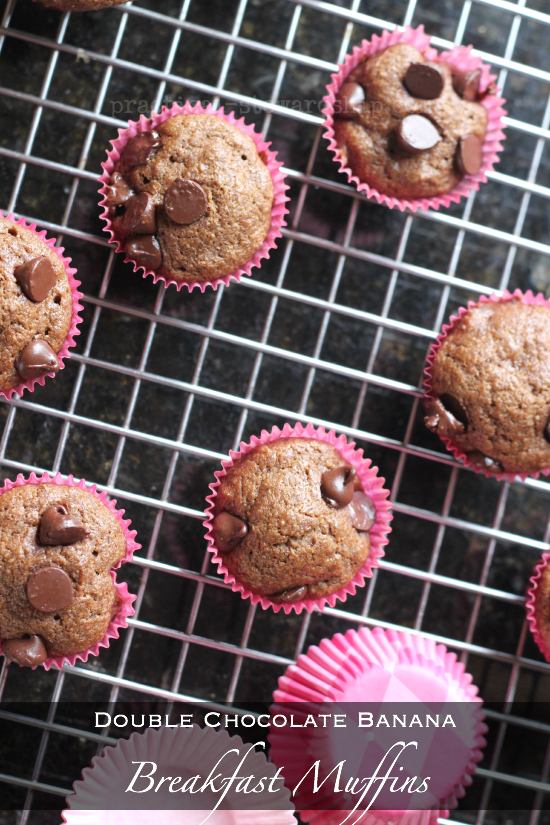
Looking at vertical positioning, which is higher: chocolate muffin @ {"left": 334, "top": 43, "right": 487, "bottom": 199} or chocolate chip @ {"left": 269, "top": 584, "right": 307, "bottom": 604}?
chocolate muffin @ {"left": 334, "top": 43, "right": 487, "bottom": 199}

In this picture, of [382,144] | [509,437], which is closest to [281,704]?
[509,437]

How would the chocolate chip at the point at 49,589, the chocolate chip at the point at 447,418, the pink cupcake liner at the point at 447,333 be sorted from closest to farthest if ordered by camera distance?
the chocolate chip at the point at 49,589, the chocolate chip at the point at 447,418, the pink cupcake liner at the point at 447,333

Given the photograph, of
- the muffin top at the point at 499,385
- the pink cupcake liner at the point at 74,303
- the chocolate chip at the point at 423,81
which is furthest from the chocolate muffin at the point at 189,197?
the muffin top at the point at 499,385

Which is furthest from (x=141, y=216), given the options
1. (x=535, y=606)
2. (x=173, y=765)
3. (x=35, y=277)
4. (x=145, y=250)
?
(x=535, y=606)

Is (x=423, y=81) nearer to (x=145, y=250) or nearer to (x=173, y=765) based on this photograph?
(x=145, y=250)

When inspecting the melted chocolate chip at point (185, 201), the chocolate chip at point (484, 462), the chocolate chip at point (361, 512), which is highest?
the melted chocolate chip at point (185, 201)

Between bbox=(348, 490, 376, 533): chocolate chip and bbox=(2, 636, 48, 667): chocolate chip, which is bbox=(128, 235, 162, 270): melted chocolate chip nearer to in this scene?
bbox=(348, 490, 376, 533): chocolate chip

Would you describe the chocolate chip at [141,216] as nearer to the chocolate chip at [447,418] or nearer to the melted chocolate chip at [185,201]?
the melted chocolate chip at [185,201]

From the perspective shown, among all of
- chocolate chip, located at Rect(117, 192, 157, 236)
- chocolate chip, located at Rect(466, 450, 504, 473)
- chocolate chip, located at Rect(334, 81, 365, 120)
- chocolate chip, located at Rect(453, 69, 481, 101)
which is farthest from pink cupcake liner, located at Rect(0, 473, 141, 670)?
chocolate chip, located at Rect(453, 69, 481, 101)
